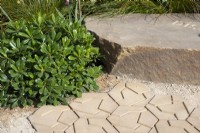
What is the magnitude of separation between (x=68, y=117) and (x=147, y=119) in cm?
69

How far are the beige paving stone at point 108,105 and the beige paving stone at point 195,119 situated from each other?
67cm

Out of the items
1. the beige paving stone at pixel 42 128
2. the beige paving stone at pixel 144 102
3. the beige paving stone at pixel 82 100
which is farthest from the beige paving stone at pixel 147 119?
the beige paving stone at pixel 42 128

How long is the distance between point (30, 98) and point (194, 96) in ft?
5.01

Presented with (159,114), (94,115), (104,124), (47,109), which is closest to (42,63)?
(47,109)

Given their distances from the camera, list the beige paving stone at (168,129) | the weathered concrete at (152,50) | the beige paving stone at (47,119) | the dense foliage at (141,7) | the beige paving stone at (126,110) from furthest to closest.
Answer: the dense foliage at (141,7)
the weathered concrete at (152,50)
the beige paving stone at (126,110)
the beige paving stone at (47,119)
the beige paving stone at (168,129)

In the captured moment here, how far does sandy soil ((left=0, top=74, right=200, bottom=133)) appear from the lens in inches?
140

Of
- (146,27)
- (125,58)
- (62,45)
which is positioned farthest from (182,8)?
(62,45)

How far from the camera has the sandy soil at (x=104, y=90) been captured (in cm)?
356

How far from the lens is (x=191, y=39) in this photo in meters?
4.18

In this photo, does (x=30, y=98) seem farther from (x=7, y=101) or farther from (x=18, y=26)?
(x=18, y=26)

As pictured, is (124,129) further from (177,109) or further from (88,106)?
(177,109)

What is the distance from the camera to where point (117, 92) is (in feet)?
13.2

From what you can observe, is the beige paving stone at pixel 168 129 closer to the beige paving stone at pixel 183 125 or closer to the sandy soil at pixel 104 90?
the beige paving stone at pixel 183 125

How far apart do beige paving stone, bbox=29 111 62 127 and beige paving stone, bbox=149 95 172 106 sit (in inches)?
34.7
